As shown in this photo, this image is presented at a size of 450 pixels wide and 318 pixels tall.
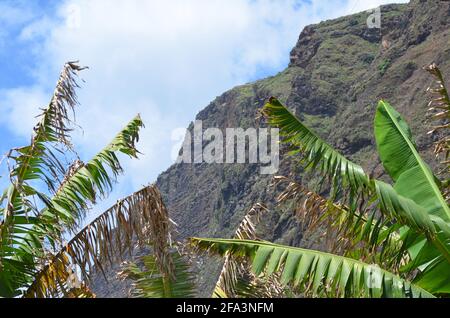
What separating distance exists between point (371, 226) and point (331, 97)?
108273 millimetres

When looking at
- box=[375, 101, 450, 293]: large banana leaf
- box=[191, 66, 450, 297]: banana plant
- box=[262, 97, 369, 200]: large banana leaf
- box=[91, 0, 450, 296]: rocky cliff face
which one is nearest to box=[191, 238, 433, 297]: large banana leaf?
box=[191, 66, 450, 297]: banana plant

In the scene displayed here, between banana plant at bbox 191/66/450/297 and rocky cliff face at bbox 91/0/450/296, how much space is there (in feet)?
173

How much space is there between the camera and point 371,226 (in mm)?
8188

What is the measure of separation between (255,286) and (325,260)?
2736 millimetres

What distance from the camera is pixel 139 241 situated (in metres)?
7.93

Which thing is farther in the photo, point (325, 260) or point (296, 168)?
point (296, 168)

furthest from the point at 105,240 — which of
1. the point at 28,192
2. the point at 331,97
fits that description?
the point at 331,97

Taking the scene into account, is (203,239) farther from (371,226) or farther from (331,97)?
(331,97)

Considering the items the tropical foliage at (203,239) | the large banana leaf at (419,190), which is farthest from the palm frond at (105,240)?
the large banana leaf at (419,190)

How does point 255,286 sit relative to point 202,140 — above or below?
below

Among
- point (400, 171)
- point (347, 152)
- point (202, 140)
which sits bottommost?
point (400, 171)

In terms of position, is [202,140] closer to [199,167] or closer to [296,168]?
[199,167]

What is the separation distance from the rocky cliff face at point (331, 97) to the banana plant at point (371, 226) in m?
52.8

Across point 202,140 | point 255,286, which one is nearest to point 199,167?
point 202,140
